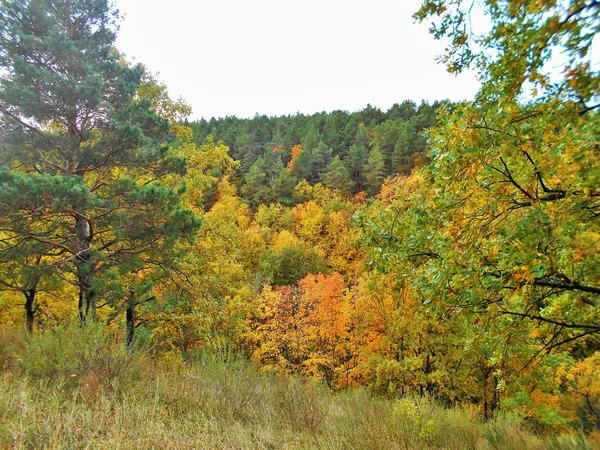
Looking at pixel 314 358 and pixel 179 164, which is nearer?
pixel 179 164

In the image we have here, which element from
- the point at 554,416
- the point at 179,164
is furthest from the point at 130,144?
the point at 554,416

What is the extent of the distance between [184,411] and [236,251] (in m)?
7.95

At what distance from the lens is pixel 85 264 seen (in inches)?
305

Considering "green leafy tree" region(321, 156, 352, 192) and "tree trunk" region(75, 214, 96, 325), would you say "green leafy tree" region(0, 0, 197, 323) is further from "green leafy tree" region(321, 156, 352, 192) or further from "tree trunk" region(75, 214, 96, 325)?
"green leafy tree" region(321, 156, 352, 192)

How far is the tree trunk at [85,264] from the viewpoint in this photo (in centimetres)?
779

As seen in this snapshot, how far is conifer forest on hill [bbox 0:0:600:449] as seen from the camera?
263cm

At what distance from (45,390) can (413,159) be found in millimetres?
51220

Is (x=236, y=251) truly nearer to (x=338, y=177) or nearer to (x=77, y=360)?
(x=77, y=360)

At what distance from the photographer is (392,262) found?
14.0 ft

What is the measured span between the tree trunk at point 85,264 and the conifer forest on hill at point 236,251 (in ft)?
0.17

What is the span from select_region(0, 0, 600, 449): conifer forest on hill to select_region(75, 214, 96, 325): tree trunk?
5 cm

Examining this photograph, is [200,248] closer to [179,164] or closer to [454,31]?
[179,164]

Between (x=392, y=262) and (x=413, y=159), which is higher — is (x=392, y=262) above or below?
below

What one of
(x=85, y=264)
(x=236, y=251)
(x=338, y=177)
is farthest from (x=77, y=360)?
(x=338, y=177)
